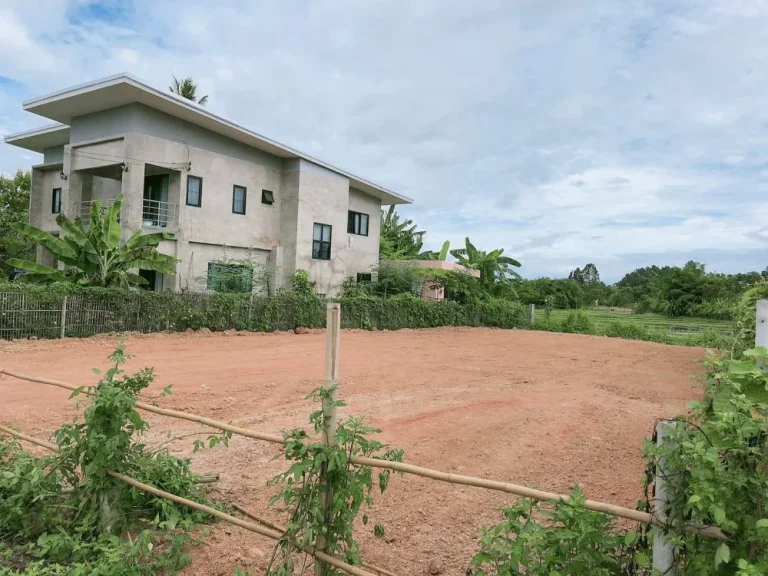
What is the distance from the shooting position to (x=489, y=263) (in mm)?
31500

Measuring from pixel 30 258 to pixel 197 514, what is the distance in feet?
95.4

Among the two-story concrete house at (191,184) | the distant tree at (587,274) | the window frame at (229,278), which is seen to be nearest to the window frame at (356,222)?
the two-story concrete house at (191,184)

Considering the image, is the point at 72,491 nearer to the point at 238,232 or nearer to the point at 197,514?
the point at 197,514

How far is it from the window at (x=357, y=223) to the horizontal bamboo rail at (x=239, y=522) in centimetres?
2480

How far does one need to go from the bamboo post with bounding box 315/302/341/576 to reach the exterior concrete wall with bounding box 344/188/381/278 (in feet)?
79.8

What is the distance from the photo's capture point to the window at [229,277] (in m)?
21.4

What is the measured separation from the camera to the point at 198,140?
69.8ft

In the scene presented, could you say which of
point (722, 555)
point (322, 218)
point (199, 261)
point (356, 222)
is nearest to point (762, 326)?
point (722, 555)

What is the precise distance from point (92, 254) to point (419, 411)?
1253 cm

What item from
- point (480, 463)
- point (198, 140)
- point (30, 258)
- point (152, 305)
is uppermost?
point (198, 140)

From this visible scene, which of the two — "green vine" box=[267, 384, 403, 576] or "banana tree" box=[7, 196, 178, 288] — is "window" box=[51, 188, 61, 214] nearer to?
"banana tree" box=[7, 196, 178, 288]

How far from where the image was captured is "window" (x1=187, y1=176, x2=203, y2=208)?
827 inches

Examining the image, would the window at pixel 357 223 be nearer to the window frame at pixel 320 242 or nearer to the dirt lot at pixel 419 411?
the window frame at pixel 320 242

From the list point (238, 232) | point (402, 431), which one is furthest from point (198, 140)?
point (402, 431)
